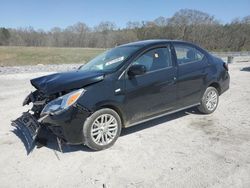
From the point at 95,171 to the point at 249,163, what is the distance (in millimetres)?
2148

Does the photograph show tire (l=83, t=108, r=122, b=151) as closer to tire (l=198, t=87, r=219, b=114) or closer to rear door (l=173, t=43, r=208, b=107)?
rear door (l=173, t=43, r=208, b=107)

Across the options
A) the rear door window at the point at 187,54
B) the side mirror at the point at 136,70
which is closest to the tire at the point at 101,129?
the side mirror at the point at 136,70

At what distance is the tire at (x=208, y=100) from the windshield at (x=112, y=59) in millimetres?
2053

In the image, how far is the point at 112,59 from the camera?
4.85 meters

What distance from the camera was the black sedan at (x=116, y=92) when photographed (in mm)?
3893

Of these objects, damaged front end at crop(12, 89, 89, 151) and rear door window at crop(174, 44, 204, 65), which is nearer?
damaged front end at crop(12, 89, 89, 151)

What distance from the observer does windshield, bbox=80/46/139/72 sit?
455cm

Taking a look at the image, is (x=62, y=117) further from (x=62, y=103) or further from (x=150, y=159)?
(x=150, y=159)

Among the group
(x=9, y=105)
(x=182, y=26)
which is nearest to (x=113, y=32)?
(x=182, y=26)

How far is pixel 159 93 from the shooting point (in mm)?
4766

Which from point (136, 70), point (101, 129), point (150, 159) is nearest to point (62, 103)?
point (101, 129)

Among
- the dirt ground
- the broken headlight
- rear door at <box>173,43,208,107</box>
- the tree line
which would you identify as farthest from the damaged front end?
the tree line

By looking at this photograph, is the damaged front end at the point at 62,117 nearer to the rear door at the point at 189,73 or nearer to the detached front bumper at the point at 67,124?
the detached front bumper at the point at 67,124

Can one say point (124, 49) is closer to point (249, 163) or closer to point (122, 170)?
point (122, 170)
